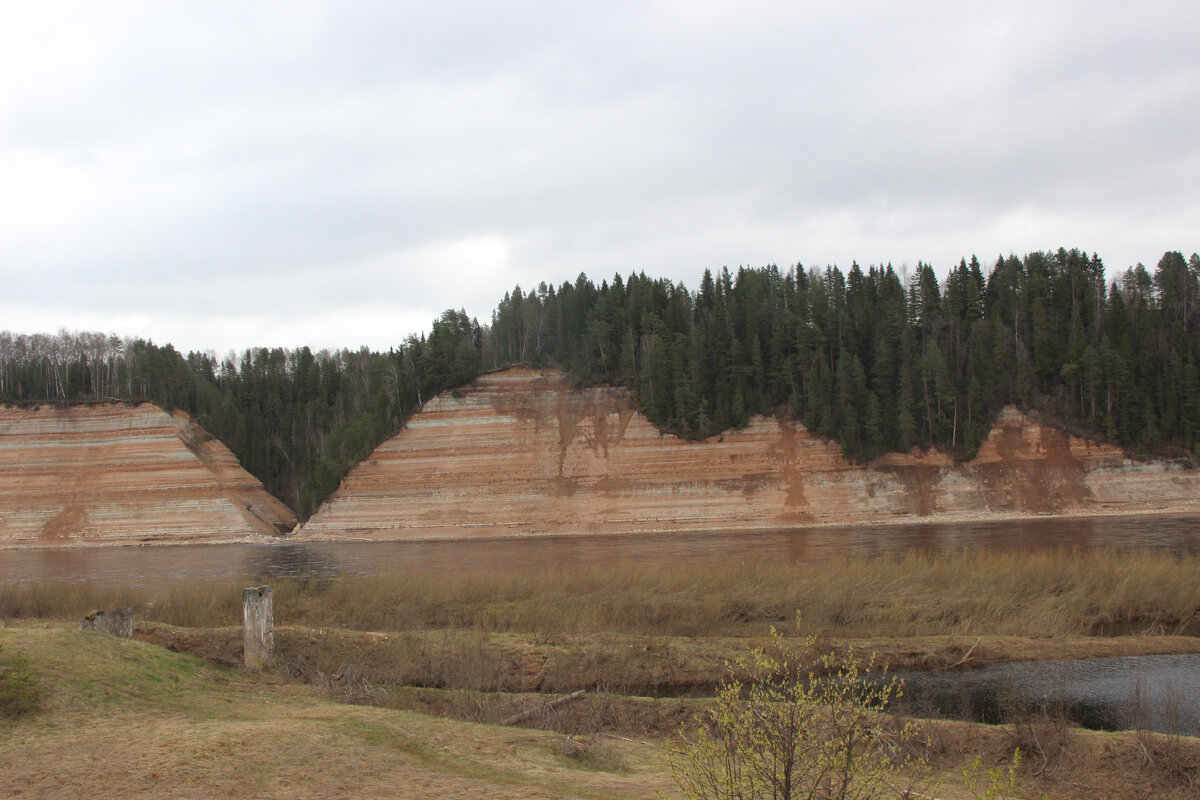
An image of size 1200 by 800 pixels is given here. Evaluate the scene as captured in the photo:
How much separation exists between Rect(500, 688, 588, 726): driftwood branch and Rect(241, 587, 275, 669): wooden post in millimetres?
5836

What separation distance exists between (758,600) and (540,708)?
12.3 m

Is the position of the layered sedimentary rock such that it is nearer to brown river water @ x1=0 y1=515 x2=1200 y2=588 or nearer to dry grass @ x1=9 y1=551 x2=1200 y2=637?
brown river water @ x1=0 y1=515 x2=1200 y2=588

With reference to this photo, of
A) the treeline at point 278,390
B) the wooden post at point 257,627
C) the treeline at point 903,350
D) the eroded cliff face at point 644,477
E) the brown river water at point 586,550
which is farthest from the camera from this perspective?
the treeline at point 278,390

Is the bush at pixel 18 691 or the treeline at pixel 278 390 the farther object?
the treeline at pixel 278 390

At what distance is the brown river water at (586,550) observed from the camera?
3978 cm

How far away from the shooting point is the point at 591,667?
17.9 meters

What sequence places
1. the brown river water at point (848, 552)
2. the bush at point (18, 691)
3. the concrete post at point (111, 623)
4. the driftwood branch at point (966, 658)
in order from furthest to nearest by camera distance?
the driftwood branch at point (966, 658)
the concrete post at point (111, 623)
the brown river water at point (848, 552)
the bush at point (18, 691)

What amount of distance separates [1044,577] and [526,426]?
185 ft

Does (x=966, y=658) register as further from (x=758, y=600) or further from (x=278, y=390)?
(x=278, y=390)

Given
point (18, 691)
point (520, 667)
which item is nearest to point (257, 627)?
point (520, 667)

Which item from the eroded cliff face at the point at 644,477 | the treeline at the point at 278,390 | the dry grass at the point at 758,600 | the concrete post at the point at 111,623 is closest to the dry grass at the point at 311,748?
the concrete post at the point at 111,623

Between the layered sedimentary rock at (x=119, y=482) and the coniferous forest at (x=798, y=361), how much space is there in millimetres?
4422

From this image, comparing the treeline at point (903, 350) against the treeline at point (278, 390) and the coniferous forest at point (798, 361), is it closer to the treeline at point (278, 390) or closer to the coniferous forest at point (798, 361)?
the coniferous forest at point (798, 361)

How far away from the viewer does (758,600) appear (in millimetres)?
Answer: 24703
